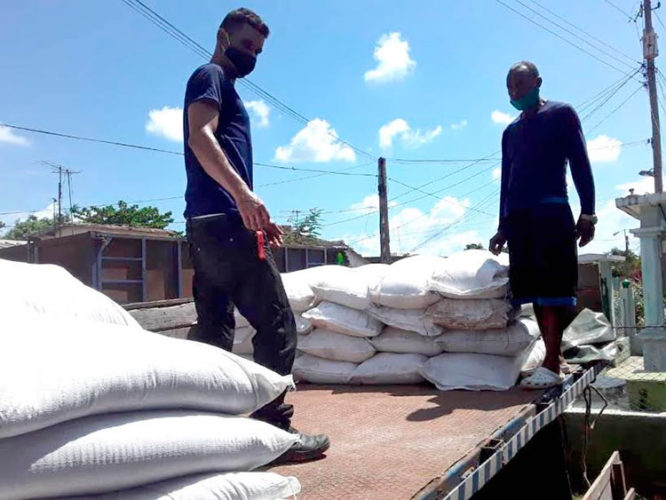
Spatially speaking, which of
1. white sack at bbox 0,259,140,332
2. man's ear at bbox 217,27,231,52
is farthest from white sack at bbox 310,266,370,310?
white sack at bbox 0,259,140,332

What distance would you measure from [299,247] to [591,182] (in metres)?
8.10

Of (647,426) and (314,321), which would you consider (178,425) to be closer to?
(314,321)

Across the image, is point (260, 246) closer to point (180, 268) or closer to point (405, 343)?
point (405, 343)

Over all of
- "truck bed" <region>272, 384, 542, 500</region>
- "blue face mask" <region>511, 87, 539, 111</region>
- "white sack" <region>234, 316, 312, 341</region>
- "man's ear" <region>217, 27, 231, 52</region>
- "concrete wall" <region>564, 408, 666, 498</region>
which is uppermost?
"man's ear" <region>217, 27, 231, 52</region>

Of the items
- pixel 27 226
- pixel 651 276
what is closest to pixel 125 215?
pixel 27 226

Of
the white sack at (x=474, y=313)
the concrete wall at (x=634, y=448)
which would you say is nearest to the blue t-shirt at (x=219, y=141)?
the white sack at (x=474, y=313)

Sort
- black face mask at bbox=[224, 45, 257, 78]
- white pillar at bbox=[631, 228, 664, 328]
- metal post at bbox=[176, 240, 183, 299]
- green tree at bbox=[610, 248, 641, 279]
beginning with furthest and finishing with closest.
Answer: green tree at bbox=[610, 248, 641, 279] < white pillar at bbox=[631, 228, 664, 328] < metal post at bbox=[176, 240, 183, 299] < black face mask at bbox=[224, 45, 257, 78]

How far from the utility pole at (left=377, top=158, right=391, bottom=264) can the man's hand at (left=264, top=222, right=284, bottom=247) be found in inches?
532

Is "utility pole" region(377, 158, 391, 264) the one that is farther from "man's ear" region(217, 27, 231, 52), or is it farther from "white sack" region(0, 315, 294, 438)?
"white sack" region(0, 315, 294, 438)

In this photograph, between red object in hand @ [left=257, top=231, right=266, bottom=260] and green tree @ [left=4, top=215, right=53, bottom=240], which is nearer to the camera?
red object in hand @ [left=257, top=231, right=266, bottom=260]

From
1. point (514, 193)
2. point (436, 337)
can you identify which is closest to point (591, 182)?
point (514, 193)

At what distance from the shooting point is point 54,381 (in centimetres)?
→ 92

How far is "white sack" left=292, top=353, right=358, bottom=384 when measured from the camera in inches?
118

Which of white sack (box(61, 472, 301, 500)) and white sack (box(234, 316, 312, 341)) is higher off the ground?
white sack (box(234, 316, 312, 341))
